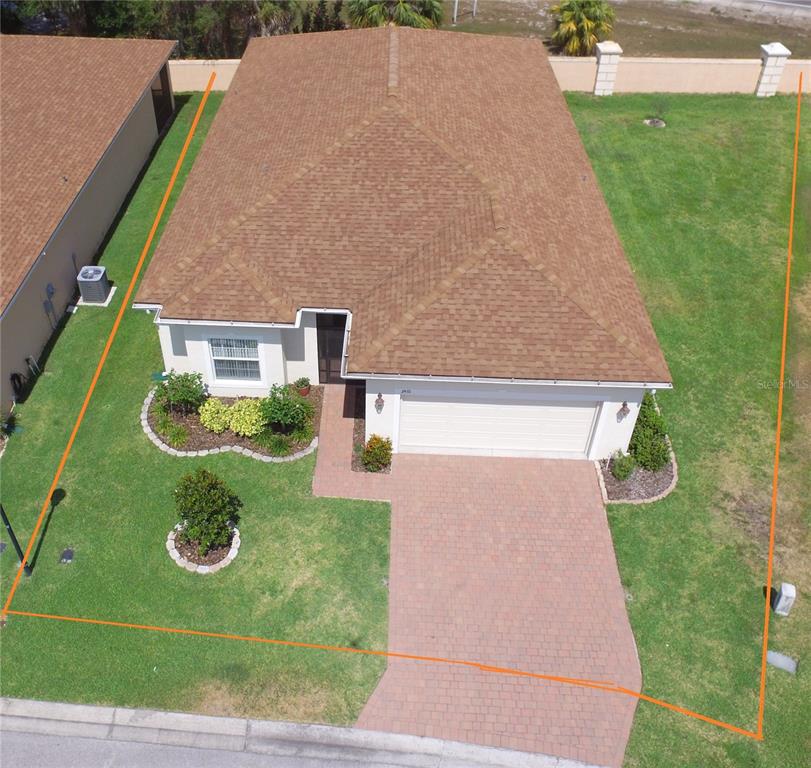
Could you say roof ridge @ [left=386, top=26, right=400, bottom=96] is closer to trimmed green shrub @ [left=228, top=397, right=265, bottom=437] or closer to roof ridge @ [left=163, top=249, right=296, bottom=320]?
roof ridge @ [left=163, top=249, right=296, bottom=320]

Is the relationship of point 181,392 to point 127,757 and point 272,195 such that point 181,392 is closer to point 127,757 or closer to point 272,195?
point 272,195

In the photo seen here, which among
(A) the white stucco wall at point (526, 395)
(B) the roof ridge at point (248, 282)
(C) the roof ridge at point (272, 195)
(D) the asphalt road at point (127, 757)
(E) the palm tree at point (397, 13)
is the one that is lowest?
(D) the asphalt road at point (127, 757)

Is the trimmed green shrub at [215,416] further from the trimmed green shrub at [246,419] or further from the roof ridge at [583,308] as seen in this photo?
the roof ridge at [583,308]

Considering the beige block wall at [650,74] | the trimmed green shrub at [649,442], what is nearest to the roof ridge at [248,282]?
the trimmed green shrub at [649,442]

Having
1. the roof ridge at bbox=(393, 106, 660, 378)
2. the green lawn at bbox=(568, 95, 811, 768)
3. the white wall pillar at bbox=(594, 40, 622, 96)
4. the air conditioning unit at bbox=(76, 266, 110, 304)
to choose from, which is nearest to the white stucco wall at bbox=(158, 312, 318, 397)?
the air conditioning unit at bbox=(76, 266, 110, 304)

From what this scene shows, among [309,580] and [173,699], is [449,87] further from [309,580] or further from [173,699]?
[173,699]
